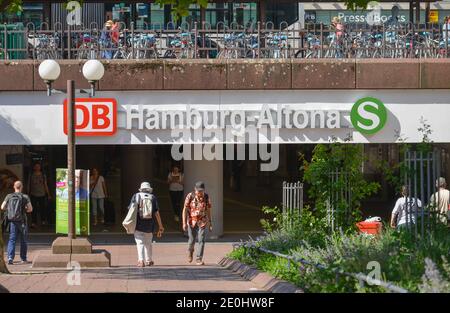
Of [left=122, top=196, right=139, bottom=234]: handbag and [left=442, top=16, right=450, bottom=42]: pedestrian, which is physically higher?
[left=442, top=16, right=450, bottom=42]: pedestrian

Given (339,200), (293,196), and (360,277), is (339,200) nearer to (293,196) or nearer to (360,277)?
(293,196)

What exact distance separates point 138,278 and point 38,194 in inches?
538

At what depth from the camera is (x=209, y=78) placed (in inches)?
1084

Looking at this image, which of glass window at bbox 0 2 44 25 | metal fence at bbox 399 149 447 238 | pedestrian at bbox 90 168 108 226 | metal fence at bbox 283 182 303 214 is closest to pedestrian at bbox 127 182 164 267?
metal fence at bbox 283 182 303 214

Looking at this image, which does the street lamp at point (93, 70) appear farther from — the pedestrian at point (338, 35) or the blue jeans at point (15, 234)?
the pedestrian at point (338, 35)

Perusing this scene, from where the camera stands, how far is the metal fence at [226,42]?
28.1 metres

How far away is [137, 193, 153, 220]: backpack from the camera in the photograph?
20.9 meters

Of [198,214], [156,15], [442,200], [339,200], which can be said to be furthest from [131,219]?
[156,15]

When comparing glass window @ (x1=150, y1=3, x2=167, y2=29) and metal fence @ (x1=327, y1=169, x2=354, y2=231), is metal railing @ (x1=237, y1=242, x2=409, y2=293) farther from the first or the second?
glass window @ (x1=150, y1=3, x2=167, y2=29)

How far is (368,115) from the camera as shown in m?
27.8

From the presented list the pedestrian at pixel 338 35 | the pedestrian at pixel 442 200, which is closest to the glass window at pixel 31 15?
the pedestrian at pixel 338 35

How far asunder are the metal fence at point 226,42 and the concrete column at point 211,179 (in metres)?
2.77

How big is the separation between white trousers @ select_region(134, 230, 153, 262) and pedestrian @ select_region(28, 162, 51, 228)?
10.2 m
